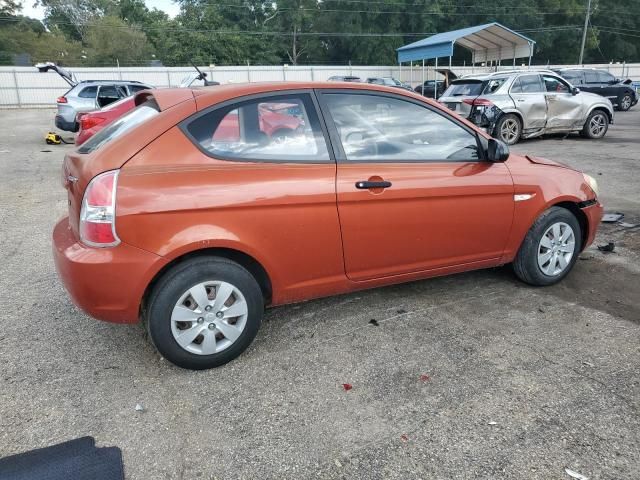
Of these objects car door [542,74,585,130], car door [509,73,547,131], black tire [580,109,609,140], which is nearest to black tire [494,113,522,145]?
car door [509,73,547,131]

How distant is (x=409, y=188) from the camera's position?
3410mm

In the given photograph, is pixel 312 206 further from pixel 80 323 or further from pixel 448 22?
pixel 448 22

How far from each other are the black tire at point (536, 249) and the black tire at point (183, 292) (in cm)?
220

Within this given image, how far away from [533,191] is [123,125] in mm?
2984

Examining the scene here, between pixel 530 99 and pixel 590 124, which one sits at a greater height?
pixel 530 99

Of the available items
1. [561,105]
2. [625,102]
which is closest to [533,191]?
[561,105]

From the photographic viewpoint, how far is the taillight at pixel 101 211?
273 cm

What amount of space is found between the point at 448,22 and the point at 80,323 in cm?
5756

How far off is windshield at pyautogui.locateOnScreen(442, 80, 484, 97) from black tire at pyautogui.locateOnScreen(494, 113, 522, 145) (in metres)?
0.92

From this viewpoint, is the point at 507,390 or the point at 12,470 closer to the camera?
the point at 12,470

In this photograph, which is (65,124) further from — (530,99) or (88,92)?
(530,99)

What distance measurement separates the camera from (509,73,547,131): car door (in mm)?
12156

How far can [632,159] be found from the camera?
397 inches

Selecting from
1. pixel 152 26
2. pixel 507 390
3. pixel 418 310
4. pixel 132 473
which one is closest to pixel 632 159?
pixel 418 310
